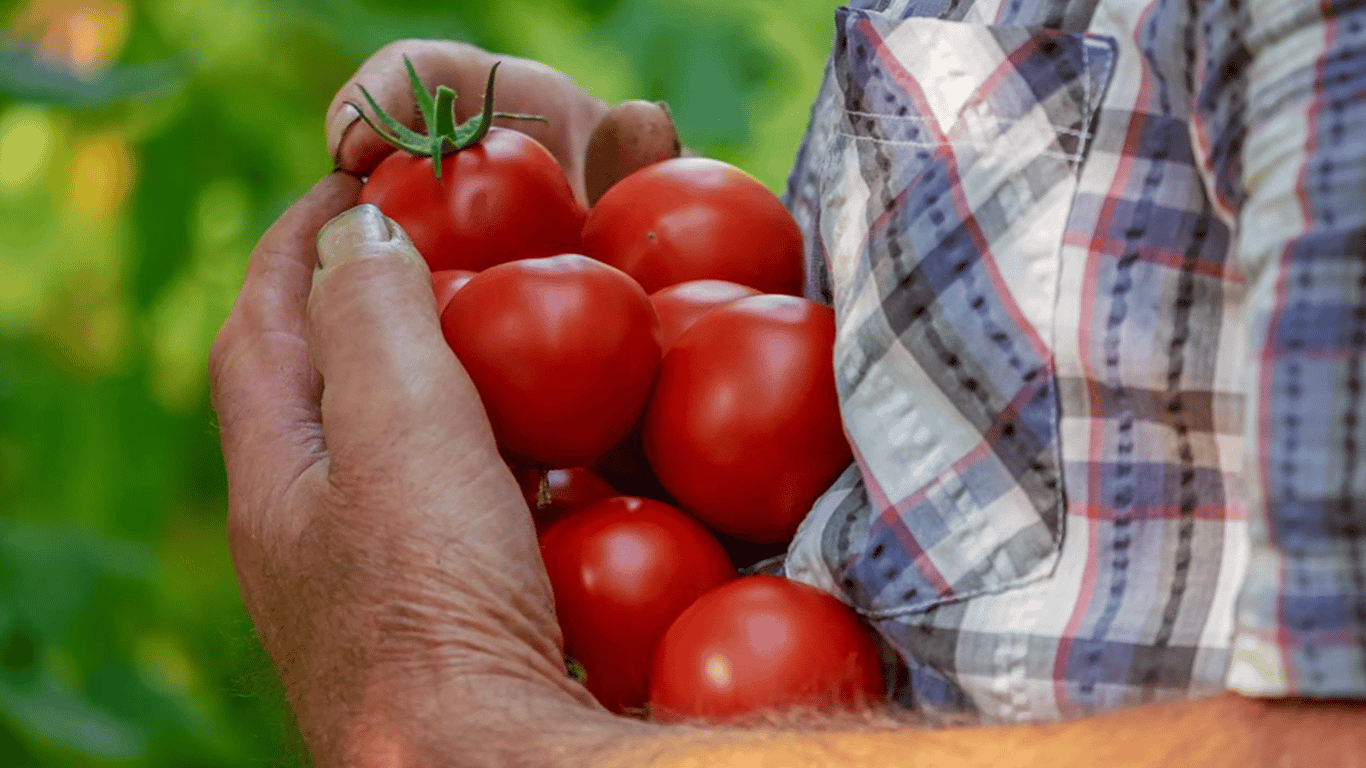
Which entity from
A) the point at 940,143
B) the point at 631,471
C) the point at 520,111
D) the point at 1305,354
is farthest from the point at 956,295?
the point at 520,111

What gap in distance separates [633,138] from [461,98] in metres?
0.16

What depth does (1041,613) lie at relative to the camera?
2.13 feet

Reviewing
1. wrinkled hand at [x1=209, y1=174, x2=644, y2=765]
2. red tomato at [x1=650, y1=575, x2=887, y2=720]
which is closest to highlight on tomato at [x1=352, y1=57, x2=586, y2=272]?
wrinkled hand at [x1=209, y1=174, x2=644, y2=765]

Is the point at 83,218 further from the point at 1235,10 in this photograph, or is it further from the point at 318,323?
the point at 1235,10

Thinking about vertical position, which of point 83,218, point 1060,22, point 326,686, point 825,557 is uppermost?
point 1060,22

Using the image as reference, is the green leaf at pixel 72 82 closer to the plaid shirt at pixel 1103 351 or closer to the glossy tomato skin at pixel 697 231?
the glossy tomato skin at pixel 697 231

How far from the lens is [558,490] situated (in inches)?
35.8

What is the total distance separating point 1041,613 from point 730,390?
9.5 inches

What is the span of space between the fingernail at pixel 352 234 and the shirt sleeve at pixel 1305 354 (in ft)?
1.76

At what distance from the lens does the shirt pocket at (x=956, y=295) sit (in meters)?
0.66

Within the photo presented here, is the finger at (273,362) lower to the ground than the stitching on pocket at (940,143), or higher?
lower

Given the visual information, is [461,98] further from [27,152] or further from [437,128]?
[27,152]

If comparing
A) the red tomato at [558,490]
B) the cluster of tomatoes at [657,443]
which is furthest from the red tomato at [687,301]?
the red tomato at [558,490]

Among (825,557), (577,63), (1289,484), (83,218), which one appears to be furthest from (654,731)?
(577,63)
